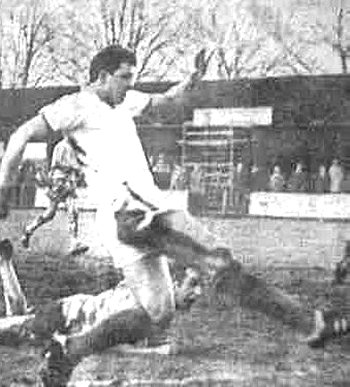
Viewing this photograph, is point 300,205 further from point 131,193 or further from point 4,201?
point 4,201

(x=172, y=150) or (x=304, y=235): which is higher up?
(x=172, y=150)

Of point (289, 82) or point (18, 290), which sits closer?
point (289, 82)

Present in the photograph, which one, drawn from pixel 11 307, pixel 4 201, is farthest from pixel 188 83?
pixel 11 307

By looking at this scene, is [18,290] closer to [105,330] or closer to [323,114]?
[105,330]

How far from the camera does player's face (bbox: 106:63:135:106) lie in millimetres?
3389

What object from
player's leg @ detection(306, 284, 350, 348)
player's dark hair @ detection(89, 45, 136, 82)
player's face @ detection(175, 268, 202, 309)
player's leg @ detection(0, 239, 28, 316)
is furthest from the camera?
player's leg @ detection(0, 239, 28, 316)

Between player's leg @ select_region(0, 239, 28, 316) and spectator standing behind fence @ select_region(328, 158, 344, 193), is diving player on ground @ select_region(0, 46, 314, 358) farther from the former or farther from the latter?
spectator standing behind fence @ select_region(328, 158, 344, 193)

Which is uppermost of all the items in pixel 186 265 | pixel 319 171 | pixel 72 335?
pixel 319 171

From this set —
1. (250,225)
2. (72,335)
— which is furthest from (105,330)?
(250,225)

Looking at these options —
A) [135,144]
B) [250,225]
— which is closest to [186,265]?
[250,225]

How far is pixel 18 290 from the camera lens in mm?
3494

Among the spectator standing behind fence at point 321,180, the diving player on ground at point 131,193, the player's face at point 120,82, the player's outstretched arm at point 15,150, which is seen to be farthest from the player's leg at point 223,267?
the player's outstretched arm at point 15,150

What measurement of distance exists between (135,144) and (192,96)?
28 cm

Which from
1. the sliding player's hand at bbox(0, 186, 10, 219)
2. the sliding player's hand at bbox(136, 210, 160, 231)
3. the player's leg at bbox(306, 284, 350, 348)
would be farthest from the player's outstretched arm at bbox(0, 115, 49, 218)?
the player's leg at bbox(306, 284, 350, 348)
